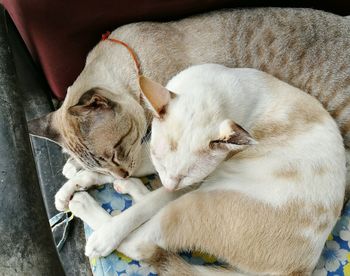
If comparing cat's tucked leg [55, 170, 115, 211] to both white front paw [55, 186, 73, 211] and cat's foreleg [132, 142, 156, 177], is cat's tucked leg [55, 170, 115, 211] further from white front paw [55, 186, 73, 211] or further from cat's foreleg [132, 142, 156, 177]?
cat's foreleg [132, 142, 156, 177]

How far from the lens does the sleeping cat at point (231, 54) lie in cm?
162

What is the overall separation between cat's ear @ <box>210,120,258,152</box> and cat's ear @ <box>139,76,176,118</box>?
0.20m

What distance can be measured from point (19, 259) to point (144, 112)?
0.75m

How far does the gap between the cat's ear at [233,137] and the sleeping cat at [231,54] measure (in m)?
0.45

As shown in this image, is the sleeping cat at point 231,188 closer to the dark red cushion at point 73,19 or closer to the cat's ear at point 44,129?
the cat's ear at point 44,129

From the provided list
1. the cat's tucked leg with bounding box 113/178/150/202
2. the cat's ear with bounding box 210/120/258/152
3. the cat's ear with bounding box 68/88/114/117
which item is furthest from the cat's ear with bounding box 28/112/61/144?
the cat's ear with bounding box 210/120/258/152

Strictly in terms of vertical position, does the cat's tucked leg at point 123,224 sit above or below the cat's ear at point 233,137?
below

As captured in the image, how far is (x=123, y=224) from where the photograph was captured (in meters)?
1.39

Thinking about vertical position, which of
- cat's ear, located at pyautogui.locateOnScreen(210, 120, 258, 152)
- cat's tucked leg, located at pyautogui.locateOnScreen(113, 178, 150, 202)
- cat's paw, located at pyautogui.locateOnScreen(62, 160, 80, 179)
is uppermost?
cat's ear, located at pyautogui.locateOnScreen(210, 120, 258, 152)

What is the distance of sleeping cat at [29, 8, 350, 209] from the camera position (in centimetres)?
162

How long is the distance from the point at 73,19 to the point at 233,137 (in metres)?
0.82

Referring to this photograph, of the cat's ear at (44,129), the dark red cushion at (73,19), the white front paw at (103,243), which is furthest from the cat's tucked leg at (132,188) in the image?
the dark red cushion at (73,19)

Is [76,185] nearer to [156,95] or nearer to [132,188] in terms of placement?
[132,188]

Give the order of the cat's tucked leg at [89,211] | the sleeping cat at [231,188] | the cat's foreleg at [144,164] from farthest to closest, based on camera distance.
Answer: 1. the cat's foreleg at [144,164]
2. the cat's tucked leg at [89,211]
3. the sleeping cat at [231,188]
